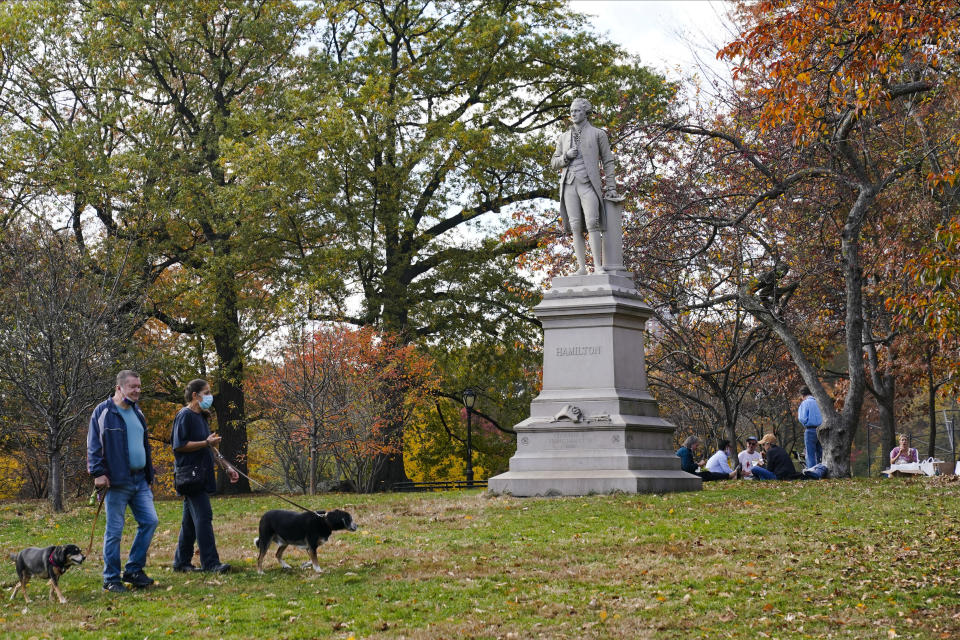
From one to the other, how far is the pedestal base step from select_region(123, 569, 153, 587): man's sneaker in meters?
7.22

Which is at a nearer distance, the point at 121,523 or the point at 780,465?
the point at 121,523

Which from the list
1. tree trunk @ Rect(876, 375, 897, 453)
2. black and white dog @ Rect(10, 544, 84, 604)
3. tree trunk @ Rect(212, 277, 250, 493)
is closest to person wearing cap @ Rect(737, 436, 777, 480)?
tree trunk @ Rect(876, 375, 897, 453)

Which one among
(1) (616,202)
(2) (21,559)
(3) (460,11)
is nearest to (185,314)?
(3) (460,11)

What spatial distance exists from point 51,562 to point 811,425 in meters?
15.5

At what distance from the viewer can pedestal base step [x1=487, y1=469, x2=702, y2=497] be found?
576 inches

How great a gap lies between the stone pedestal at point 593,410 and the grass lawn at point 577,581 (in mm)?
1887

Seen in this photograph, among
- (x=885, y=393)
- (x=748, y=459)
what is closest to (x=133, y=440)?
(x=748, y=459)

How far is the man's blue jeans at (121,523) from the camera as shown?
879 cm

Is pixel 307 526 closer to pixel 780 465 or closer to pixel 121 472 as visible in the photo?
pixel 121 472

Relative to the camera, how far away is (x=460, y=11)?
94.6 ft

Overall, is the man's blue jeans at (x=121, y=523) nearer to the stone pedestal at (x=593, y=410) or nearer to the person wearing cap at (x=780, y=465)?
the stone pedestal at (x=593, y=410)

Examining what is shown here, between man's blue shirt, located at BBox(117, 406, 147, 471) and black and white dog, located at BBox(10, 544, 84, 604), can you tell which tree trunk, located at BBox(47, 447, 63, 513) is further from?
black and white dog, located at BBox(10, 544, 84, 604)

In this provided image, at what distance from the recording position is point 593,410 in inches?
606

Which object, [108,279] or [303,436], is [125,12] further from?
[303,436]
